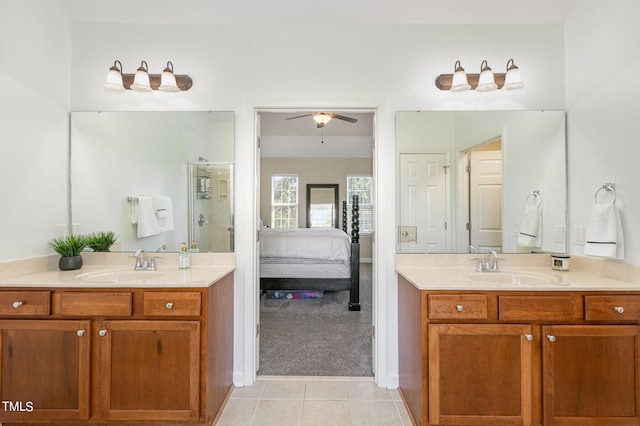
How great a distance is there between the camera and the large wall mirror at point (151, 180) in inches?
92.9

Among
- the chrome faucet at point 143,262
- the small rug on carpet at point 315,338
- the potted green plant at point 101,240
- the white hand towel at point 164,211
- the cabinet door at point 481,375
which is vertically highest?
the white hand towel at point 164,211

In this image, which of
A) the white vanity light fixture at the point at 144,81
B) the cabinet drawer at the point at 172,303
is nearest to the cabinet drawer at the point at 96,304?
the cabinet drawer at the point at 172,303

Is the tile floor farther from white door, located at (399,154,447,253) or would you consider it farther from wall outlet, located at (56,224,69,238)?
wall outlet, located at (56,224,69,238)

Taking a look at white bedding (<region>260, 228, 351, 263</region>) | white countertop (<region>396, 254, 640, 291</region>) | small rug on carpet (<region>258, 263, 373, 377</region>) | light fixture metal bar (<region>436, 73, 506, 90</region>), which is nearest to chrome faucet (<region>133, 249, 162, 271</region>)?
small rug on carpet (<region>258, 263, 373, 377</region>)

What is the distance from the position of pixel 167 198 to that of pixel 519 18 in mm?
2859

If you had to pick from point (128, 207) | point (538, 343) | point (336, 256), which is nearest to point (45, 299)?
point (128, 207)

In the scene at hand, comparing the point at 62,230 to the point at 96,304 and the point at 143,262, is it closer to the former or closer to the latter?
the point at 143,262

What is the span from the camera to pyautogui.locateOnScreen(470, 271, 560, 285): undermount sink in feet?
6.20

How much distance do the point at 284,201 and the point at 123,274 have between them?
5837 millimetres

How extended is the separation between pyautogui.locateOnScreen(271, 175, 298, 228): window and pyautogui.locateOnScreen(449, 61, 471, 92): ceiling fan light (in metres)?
5.92

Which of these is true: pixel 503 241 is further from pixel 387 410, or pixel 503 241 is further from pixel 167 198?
pixel 167 198

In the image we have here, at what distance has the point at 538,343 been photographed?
1.68 m

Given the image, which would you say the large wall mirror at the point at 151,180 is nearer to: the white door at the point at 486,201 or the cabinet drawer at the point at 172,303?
the cabinet drawer at the point at 172,303

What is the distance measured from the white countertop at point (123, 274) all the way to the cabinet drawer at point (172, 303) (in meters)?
0.05
